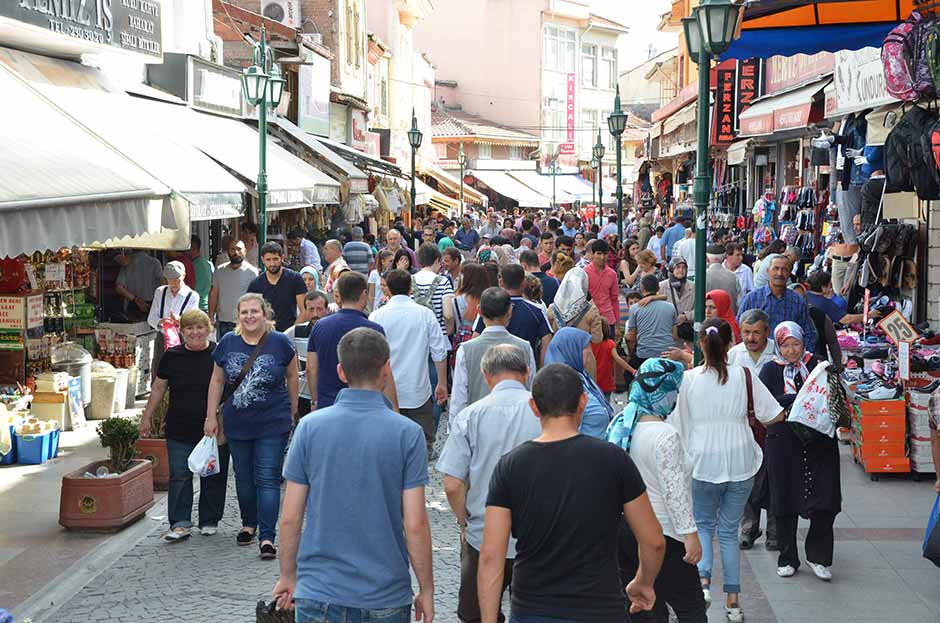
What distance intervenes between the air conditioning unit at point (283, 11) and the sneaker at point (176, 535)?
24.5 meters

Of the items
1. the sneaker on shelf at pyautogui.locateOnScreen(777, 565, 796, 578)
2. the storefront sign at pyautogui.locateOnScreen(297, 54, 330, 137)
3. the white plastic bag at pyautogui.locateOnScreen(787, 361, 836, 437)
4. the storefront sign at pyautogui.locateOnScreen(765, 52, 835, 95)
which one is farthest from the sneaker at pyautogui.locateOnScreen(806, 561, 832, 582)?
the storefront sign at pyautogui.locateOnScreen(297, 54, 330, 137)

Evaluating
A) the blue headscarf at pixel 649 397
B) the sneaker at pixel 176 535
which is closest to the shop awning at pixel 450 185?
the sneaker at pixel 176 535

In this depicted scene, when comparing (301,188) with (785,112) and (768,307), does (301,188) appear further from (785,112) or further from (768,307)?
A: (768,307)

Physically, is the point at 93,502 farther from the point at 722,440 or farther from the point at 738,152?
the point at 738,152

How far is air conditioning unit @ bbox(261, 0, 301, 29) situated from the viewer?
31156 mm

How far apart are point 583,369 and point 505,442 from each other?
5.47 feet

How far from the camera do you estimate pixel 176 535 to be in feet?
27.1

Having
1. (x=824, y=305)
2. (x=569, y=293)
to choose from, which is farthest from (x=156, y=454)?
(x=824, y=305)

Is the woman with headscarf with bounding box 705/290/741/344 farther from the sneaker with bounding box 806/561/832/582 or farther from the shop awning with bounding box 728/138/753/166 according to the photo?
the shop awning with bounding box 728/138/753/166

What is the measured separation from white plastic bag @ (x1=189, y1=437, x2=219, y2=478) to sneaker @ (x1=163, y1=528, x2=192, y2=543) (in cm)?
68

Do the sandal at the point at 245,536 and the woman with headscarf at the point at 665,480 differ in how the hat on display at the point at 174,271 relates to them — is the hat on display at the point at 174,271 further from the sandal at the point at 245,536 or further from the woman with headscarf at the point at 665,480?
the woman with headscarf at the point at 665,480

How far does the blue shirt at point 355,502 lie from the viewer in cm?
452

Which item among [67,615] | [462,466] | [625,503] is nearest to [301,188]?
[67,615]

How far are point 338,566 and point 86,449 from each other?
7.42 meters
